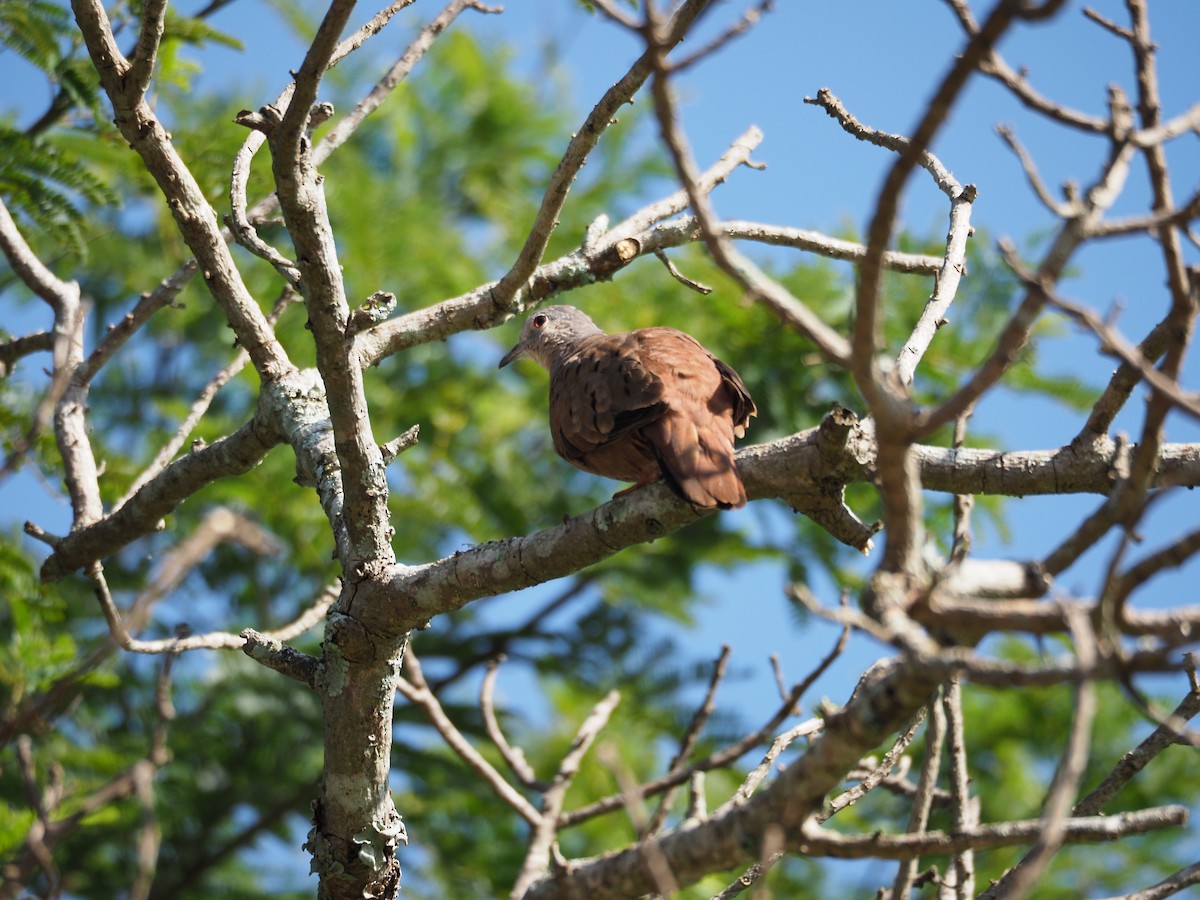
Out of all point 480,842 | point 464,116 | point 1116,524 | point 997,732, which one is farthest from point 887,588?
point 464,116

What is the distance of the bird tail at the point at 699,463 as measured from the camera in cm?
306

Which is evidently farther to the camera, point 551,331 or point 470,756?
point 551,331

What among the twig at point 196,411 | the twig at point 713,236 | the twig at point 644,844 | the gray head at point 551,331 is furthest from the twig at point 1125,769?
the gray head at point 551,331

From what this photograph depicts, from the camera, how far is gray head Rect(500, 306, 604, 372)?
5.89 meters

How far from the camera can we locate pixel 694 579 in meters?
7.39

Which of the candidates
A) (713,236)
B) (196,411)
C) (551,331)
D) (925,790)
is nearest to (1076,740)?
(713,236)

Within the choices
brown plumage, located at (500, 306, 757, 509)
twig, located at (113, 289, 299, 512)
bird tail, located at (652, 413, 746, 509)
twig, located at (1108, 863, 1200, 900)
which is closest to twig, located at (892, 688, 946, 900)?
twig, located at (1108, 863, 1200, 900)

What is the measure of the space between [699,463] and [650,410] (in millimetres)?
549

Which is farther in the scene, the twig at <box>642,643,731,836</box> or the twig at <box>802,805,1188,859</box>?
the twig at <box>642,643,731,836</box>

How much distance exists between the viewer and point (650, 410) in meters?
3.72

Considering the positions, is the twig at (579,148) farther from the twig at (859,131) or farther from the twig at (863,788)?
the twig at (863,788)

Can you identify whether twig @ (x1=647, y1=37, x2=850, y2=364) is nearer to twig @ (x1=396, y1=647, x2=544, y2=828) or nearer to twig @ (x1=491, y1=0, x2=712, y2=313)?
twig @ (x1=491, y1=0, x2=712, y2=313)

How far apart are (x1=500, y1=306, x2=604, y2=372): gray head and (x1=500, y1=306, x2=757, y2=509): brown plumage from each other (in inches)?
48.4

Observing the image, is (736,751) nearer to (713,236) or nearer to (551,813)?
(551,813)
